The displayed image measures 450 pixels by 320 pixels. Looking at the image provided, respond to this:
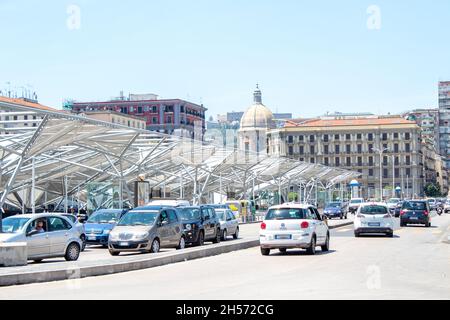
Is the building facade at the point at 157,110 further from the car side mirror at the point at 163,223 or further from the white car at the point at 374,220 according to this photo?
the car side mirror at the point at 163,223

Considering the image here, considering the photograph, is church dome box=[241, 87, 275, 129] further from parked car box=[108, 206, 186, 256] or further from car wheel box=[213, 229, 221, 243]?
parked car box=[108, 206, 186, 256]

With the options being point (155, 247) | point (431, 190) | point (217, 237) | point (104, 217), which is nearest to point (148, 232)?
point (155, 247)

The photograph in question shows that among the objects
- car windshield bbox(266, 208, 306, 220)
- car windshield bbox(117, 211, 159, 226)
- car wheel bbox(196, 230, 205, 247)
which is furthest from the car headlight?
car wheel bbox(196, 230, 205, 247)

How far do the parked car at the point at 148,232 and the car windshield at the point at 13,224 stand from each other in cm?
325

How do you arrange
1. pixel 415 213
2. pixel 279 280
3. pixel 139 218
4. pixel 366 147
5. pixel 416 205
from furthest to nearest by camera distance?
1. pixel 366 147
2. pixel 416 205
3. pixel 415 213
4. pixel 139 218
5. pixel 279 280

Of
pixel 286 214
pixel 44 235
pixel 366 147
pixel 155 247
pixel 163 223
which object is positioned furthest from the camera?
pixel 366 147

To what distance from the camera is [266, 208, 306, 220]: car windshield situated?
24688mm

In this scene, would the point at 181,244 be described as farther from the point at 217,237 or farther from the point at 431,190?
the point at 431,190

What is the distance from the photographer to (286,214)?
81.3ft

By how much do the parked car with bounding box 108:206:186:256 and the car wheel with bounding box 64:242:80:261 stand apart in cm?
186

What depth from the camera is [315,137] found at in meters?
172

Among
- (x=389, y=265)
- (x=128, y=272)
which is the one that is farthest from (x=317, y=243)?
(x=128, y=272)

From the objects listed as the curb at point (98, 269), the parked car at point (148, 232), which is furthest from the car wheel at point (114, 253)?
the curb at point (98, 269)

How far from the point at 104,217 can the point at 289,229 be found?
10.3 metres
